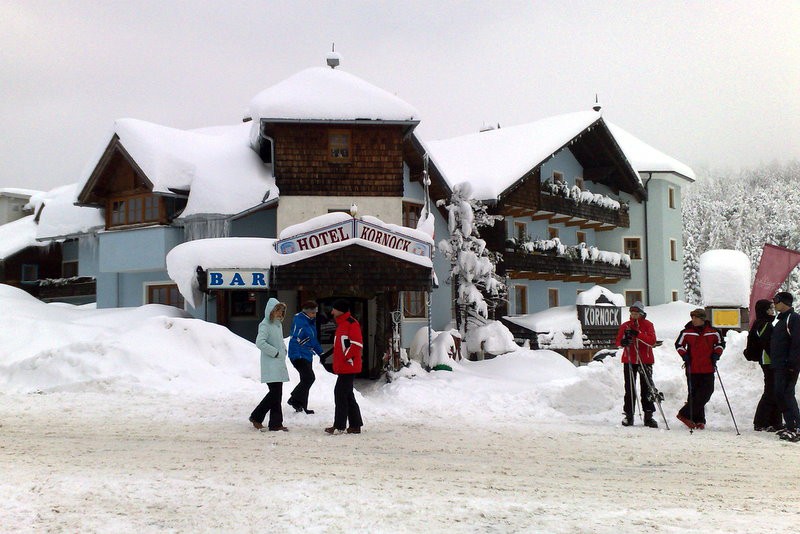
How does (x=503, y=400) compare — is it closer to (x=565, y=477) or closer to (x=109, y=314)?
(x=565, y=477)

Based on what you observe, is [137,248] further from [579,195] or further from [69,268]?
[579,195]

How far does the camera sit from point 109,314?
22.5m

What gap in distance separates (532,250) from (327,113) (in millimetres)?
11308

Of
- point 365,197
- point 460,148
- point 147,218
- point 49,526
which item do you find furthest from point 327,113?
point 49,526

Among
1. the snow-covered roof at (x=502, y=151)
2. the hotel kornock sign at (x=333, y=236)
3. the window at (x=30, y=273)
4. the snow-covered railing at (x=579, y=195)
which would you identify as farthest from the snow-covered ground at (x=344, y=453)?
the window at (x=30, y=273)

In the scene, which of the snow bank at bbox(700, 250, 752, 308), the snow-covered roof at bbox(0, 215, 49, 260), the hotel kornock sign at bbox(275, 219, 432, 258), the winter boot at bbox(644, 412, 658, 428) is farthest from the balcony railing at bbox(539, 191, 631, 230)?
the snow-covered roof at bbox(0, 215, 49, 260)

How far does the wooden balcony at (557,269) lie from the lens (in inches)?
1189

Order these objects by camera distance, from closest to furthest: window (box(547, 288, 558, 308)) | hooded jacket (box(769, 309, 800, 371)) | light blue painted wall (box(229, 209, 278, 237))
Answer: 1. hooded jacket (box(769, 309, 800, 371))
2. light blue painted wall (box(229, 209, 278, 237))
3. window (box(547, 288, 558, 308))

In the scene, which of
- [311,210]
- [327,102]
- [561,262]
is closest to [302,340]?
[311,210]

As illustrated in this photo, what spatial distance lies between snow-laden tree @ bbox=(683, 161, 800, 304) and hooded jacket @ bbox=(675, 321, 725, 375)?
181ft

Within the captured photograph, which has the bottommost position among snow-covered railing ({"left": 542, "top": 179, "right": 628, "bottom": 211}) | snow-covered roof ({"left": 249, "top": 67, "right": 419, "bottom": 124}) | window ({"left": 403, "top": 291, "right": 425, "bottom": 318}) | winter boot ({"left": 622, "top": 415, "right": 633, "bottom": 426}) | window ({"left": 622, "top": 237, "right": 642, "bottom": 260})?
winter boot ({"left": 622, "top": 415, "right": 633, "bottom": 426})

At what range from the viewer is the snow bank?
21922 mm

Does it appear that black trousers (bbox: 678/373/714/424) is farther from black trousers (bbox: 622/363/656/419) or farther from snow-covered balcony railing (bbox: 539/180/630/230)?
snow-covered balcony railing (bbox: 539/180/630/230)

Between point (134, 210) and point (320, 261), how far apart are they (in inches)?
346
